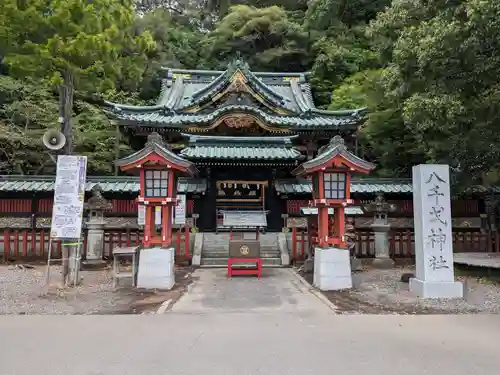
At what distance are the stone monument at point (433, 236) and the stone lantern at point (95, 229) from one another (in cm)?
984

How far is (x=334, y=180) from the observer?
10539 mm

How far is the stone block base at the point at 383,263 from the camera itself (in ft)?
44.4

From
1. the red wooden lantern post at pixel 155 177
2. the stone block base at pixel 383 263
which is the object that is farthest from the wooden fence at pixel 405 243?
the red wooden lantern post at pixel 155 177

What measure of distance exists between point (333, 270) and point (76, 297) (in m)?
5.89

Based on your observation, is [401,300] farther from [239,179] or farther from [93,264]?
[239,179]

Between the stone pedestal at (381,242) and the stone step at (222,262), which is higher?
the stone pedestal at (381,242)

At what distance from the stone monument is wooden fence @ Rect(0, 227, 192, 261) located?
809 centimetres

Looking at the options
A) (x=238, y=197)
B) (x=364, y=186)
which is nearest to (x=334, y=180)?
(x=364, y=186)

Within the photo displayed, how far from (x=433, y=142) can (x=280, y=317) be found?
8982 mm

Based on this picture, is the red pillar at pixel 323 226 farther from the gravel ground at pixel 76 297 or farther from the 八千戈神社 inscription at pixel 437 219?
the gravel ground at pixel 76 297

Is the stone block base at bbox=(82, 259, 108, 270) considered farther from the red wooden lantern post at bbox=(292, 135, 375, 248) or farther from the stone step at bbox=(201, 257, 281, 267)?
the red wooden lantern post at bbox=(292, 135, 375, 248)

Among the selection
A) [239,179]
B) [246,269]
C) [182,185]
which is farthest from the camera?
[239,179]

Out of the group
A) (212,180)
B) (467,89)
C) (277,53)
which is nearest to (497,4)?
(467,89)

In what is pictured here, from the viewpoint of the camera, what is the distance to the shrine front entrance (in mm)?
17531
